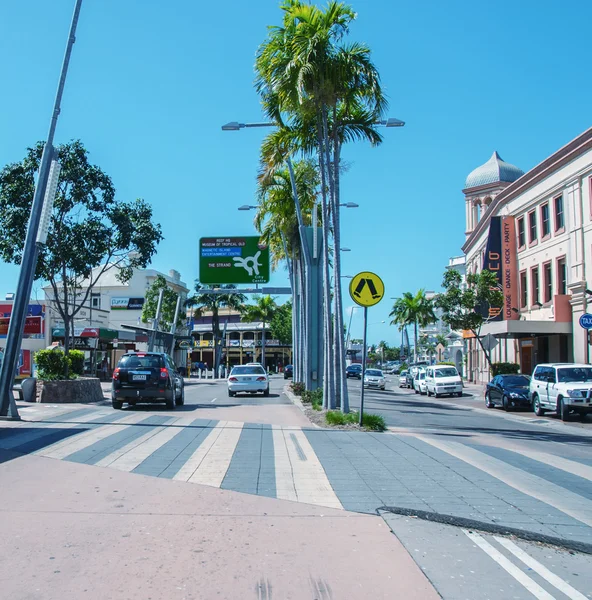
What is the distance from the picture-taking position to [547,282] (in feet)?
115

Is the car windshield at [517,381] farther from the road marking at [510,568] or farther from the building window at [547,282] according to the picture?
the road marking at [510,568]

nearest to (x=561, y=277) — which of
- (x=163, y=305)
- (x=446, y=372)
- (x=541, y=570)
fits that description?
(x=446, y=372)

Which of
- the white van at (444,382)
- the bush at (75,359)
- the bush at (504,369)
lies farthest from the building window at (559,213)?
the bush at (75,359)

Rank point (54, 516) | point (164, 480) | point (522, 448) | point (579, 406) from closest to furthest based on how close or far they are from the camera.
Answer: point (54, 516), point (164, 480), point (522, 448), point (579, 406)

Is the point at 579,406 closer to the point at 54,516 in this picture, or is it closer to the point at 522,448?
the point at 522,448

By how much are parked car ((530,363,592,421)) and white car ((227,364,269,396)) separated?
11.9 m

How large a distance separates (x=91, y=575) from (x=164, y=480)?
3227 mm

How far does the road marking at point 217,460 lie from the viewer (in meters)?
8.00

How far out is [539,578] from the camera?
191 inches

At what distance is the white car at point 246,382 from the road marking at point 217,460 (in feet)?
54.5

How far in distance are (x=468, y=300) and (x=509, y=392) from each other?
9592 millimetres

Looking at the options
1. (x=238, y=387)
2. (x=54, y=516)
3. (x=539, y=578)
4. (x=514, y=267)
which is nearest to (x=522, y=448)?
(x=539, y=578)

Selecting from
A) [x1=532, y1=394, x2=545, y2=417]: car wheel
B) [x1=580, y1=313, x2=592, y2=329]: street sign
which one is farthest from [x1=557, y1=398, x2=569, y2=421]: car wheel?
[x1=580, y1=313, x2=592, y2=329]: street sign

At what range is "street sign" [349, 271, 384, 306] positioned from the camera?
1319cm
